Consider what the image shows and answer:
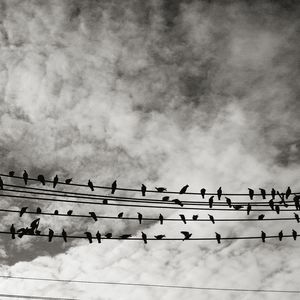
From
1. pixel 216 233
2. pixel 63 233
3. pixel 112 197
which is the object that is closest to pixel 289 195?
pixel 216 233

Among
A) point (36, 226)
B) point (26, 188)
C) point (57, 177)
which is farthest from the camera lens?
point (57, 177)

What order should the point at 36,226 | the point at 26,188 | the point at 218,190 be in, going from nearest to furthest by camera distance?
the point at 26,188 < the point at 36,226 < the point at 218,190

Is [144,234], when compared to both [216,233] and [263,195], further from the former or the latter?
[263,195]

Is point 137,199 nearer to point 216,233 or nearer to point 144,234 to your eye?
point 144,234

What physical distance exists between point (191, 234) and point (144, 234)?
1572mm

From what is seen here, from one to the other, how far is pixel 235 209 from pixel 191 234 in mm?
1620

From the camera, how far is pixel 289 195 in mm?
10008

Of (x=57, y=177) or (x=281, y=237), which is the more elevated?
(x=57, y=177)

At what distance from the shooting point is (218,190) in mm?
10594

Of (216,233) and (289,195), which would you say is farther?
(216,233)

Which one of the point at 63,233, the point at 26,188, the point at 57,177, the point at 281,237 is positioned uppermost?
the point at 57,177

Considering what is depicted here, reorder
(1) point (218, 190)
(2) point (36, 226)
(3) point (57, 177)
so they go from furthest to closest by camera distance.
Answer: (1) point (218, 190), (3) point (57, 177), (2) point (36, 226)

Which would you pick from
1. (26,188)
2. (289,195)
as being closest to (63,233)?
(26,188)

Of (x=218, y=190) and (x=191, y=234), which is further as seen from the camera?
(x=218, y=190)
